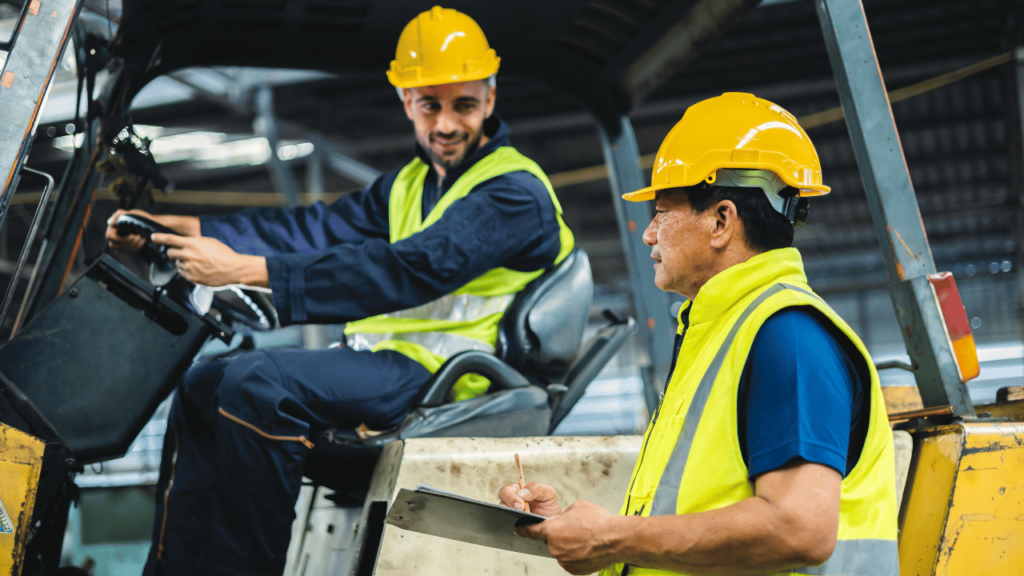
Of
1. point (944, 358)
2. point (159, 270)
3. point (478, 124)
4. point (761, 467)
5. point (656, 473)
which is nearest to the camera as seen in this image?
point (761, 467)

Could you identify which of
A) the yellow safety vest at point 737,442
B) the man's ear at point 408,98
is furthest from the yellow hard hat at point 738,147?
the man's ear at point 408,98

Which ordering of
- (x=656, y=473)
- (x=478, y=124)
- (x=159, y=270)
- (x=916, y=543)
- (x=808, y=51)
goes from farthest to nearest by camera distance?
(x=808, y=51) < (x=478, y=124) < (x=159, y=270) < (x=916, y=543) < (x=656, y=473)

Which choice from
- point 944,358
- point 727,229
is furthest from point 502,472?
point 944,358

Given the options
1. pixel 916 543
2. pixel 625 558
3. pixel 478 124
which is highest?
pixel 478 124

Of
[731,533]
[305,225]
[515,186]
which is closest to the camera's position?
[731,533]

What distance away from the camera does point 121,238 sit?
2293 mm

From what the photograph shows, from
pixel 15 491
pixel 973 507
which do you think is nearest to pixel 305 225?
pixel 15 491

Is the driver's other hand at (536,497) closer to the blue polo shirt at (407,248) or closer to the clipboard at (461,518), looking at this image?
the clipboard at (461,518)

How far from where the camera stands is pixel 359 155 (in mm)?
11930

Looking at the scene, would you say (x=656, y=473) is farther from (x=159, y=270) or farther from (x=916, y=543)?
(x=159, y=270)

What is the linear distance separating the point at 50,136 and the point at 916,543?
10.6 metres

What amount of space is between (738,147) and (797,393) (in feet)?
1.44

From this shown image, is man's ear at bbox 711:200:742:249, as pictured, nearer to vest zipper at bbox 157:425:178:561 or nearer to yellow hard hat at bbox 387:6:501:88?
yellow hard hat at bbox 387:6:501:88

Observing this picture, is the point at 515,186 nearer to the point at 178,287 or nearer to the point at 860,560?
the point at 178,287
